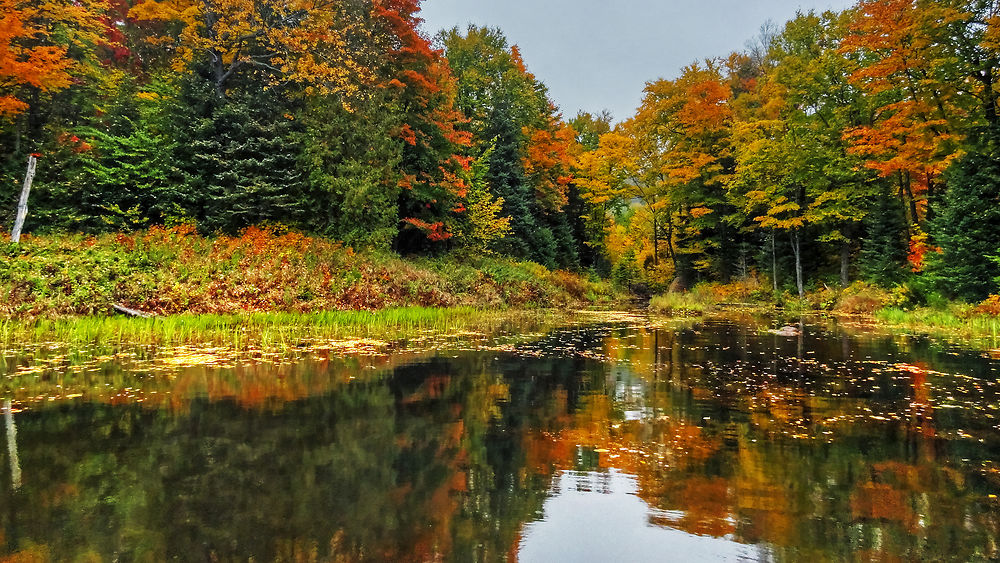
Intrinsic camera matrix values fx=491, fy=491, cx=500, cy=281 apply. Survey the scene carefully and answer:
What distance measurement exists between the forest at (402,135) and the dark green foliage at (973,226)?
0.06m

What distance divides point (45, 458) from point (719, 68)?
33.1 meters

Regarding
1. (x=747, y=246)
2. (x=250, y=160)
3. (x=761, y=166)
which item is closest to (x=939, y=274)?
(x=761, y=166)

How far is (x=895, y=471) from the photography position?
3.90m

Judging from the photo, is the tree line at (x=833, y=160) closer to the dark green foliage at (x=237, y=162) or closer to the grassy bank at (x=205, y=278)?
Result: the grassy bank at (x=205, y=278)

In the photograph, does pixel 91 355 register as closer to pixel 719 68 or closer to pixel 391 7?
pixel 391 7

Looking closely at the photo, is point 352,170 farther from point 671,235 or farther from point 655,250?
point 655,250

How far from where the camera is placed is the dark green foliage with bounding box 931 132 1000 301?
15078mm

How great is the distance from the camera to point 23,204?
1487 centimetres

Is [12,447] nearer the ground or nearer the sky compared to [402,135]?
nearer the ground

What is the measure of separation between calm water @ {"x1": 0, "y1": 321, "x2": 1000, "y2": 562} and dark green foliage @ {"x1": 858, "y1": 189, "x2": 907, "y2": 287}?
55.9ft

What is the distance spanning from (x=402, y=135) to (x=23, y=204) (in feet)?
41.4

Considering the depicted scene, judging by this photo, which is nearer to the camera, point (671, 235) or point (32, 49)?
point (32, 49)

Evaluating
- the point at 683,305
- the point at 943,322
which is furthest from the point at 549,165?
the point at 943,322

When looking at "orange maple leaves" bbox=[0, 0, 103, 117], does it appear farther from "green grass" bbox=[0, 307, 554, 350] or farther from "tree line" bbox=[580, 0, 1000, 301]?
"tree line" bbox=[580, 0, 1000, 301]
